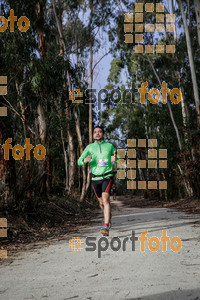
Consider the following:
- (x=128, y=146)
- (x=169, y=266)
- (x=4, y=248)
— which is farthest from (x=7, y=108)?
(x=128, y=146)

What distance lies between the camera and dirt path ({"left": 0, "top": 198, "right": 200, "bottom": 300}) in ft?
9.50

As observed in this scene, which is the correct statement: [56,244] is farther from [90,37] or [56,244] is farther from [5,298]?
[90,37]

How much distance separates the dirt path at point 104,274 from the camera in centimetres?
290

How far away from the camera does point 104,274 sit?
353 cm
